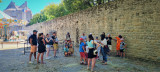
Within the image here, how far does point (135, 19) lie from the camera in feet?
23.6

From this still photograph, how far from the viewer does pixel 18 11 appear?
→ 55.2 meters

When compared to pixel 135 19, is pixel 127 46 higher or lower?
lower

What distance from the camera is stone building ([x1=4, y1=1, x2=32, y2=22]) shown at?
177 feet

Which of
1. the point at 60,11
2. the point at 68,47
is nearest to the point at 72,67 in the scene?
the point at 68,47

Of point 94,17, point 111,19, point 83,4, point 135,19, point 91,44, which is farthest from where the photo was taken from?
point 83,4

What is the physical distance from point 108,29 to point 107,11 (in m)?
1.34

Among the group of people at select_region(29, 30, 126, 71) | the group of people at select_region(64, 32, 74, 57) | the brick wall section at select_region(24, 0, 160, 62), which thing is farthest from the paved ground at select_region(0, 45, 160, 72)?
the group of people at select_region(64, 32, 74, 57)

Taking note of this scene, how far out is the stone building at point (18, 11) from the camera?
5401 centimetres

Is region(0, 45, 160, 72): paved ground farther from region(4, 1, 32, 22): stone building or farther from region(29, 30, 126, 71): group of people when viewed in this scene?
region(4, 1, 32, 22): stone building

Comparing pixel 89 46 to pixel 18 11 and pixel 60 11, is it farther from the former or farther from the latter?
pixel 18 11

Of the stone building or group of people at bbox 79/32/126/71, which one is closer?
group of people at bbox 79/32/126/71

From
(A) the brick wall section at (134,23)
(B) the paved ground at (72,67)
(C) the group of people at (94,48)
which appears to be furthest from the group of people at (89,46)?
(A) the brick wall section at (134,23)

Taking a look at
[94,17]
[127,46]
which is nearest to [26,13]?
[94,17]

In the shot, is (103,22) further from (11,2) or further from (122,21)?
(11,2)
